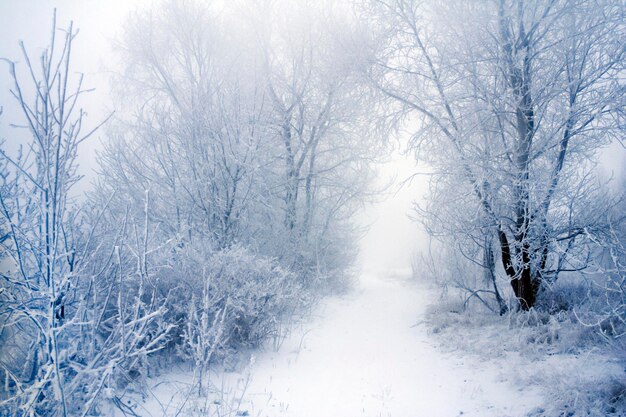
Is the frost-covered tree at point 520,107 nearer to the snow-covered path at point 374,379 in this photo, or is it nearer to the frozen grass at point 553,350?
the frozen grass at point 553,350

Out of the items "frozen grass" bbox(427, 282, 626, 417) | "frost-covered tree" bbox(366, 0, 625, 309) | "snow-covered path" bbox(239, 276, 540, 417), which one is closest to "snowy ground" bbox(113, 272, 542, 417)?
"snow-covered path" bbox(239, 276, 540, 417)

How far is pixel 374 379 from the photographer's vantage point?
4.42 metres

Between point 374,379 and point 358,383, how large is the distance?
24 cm

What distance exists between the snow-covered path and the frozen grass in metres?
0.23

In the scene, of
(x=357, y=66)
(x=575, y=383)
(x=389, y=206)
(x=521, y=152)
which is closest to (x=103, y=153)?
(x=357, y=66)

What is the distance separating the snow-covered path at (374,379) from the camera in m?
3.57

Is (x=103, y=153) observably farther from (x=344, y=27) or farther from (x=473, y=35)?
(x=473, y=35)

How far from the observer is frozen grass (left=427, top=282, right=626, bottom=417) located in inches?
117

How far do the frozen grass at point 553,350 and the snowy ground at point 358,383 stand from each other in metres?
0.20

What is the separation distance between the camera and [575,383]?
3176 millimetres

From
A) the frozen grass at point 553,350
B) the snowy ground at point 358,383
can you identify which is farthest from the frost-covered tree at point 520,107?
the snowy ground at point 358,383

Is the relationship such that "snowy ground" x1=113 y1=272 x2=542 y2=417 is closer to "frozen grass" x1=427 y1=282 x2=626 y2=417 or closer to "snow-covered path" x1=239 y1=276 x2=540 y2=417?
"snow-covered path" x1=239 y1=276 x2=540 y2=417

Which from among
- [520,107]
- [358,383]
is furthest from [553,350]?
[520,107]

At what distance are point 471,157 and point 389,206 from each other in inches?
1118
